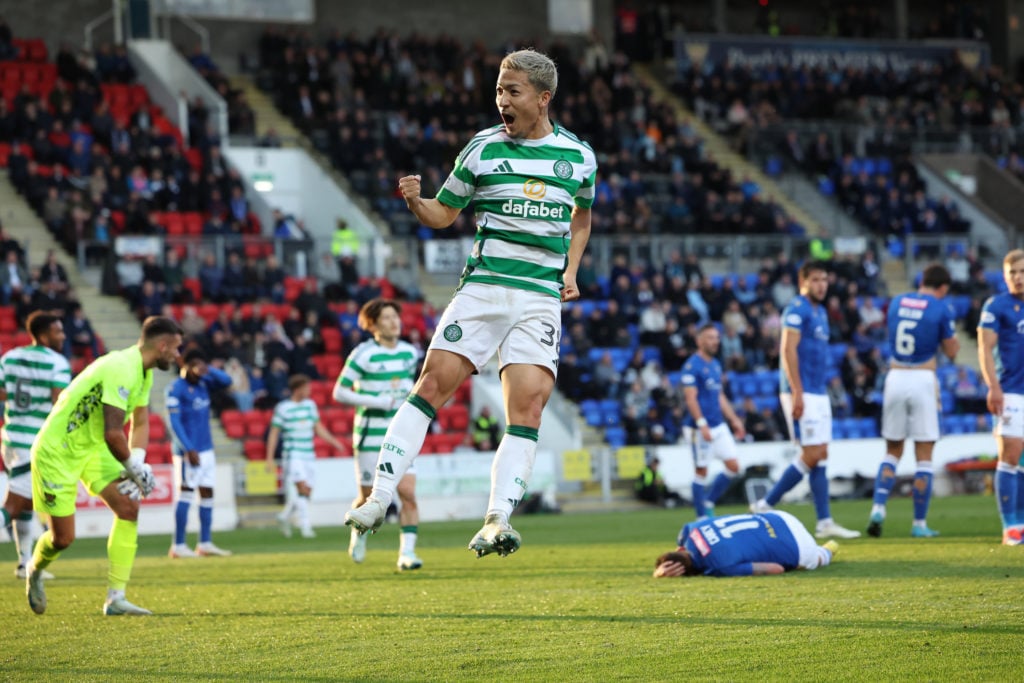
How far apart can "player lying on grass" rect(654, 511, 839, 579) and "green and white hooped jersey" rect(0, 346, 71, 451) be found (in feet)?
18.2

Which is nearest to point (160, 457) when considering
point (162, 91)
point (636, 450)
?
point (636, 450)

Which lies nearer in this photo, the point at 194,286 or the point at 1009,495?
the point at 1009,495

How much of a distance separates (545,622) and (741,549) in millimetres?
2399

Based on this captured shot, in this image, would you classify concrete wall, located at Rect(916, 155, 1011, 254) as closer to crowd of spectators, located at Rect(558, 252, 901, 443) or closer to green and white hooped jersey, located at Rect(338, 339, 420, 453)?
crowd of spectators, located at Rect(558, 252, 901, 443)

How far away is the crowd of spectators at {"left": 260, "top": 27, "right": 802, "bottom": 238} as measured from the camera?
30.4 m

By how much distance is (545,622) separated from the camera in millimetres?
7754

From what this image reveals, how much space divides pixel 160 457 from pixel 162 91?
37.3 feet

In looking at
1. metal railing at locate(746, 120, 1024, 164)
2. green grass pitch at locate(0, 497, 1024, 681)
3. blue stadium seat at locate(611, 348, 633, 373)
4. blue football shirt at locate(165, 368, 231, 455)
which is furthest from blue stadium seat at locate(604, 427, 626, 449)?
metal railing at locate(746, 120, 1024, 164)

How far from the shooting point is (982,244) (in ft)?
104

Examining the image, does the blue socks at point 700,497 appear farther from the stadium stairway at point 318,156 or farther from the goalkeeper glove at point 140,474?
the stadium stairway at point 318,156

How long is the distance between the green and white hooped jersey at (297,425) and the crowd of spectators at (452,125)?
10448 mm

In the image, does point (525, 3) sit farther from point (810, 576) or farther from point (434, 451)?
point (810, 576)

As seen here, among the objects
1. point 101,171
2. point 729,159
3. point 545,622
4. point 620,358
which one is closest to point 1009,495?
point 545,622

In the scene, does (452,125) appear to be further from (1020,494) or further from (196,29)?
(1020,494)
